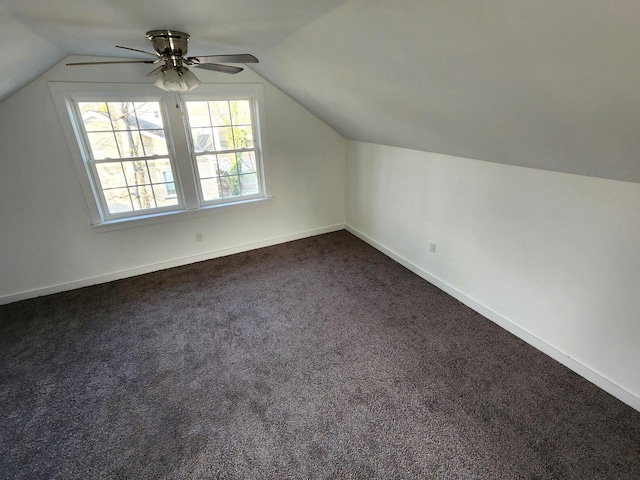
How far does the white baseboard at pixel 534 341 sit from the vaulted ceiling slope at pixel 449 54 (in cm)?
130

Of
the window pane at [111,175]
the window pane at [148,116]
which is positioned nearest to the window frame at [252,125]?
the window pane at [148,116]

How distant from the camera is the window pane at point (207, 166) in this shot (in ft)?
12.2

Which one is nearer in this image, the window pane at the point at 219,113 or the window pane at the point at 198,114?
the window pane at the point at 198,114

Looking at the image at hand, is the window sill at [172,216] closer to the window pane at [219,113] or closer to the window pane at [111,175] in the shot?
the window pane at [111,175]

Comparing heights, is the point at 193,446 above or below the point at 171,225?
below

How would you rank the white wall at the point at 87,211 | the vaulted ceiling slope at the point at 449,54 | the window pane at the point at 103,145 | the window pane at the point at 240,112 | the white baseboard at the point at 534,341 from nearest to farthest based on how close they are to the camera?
1. the vaulted ceiling slope at the point at 449,54
2. the white baseboard at the point at 534,341
3. the white wall at the point at 87,211
4. the window pane at the point at 103,145
5. the window pane at the point at 240,112

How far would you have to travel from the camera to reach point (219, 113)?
3.65 m

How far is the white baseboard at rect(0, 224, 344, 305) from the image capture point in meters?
3.30

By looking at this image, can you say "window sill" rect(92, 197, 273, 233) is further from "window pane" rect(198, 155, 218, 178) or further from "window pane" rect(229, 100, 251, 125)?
"window pane" rect(229, 100, 251, 125)

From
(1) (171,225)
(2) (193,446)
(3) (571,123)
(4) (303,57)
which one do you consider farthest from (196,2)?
(1) (171,225)

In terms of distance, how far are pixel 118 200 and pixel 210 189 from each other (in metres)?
0.97

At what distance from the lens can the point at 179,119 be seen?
3404 millimetres

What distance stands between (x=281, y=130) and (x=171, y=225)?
1.74 m

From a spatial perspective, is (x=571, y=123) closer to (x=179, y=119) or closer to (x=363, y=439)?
(x=363, y=439)
